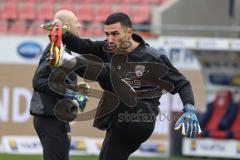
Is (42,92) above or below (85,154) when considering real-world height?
above

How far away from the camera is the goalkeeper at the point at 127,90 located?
23.1 ft

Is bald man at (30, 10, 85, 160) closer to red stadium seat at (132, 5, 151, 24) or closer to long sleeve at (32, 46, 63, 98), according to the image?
long sleeve at (32, 46, 63, 98)

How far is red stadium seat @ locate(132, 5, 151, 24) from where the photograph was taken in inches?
781

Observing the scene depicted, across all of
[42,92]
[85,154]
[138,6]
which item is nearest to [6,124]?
[85,154]

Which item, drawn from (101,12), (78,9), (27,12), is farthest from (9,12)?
(101,12)

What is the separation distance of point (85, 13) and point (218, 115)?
21.5ft

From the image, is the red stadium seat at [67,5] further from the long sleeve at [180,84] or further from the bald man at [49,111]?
the long sleeve at [180,84]

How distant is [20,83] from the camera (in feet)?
52.0

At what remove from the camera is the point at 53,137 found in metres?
8.07

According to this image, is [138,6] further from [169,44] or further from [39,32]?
[169,44]

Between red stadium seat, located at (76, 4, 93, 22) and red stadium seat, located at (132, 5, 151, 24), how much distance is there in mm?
1146

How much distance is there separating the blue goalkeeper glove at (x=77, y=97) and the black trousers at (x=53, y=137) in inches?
11.5

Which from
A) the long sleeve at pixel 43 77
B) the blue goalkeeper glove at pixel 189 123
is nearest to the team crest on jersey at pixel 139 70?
the blue goalkeeper glove at pixel 189 123

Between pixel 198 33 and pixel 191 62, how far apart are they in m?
2.30
